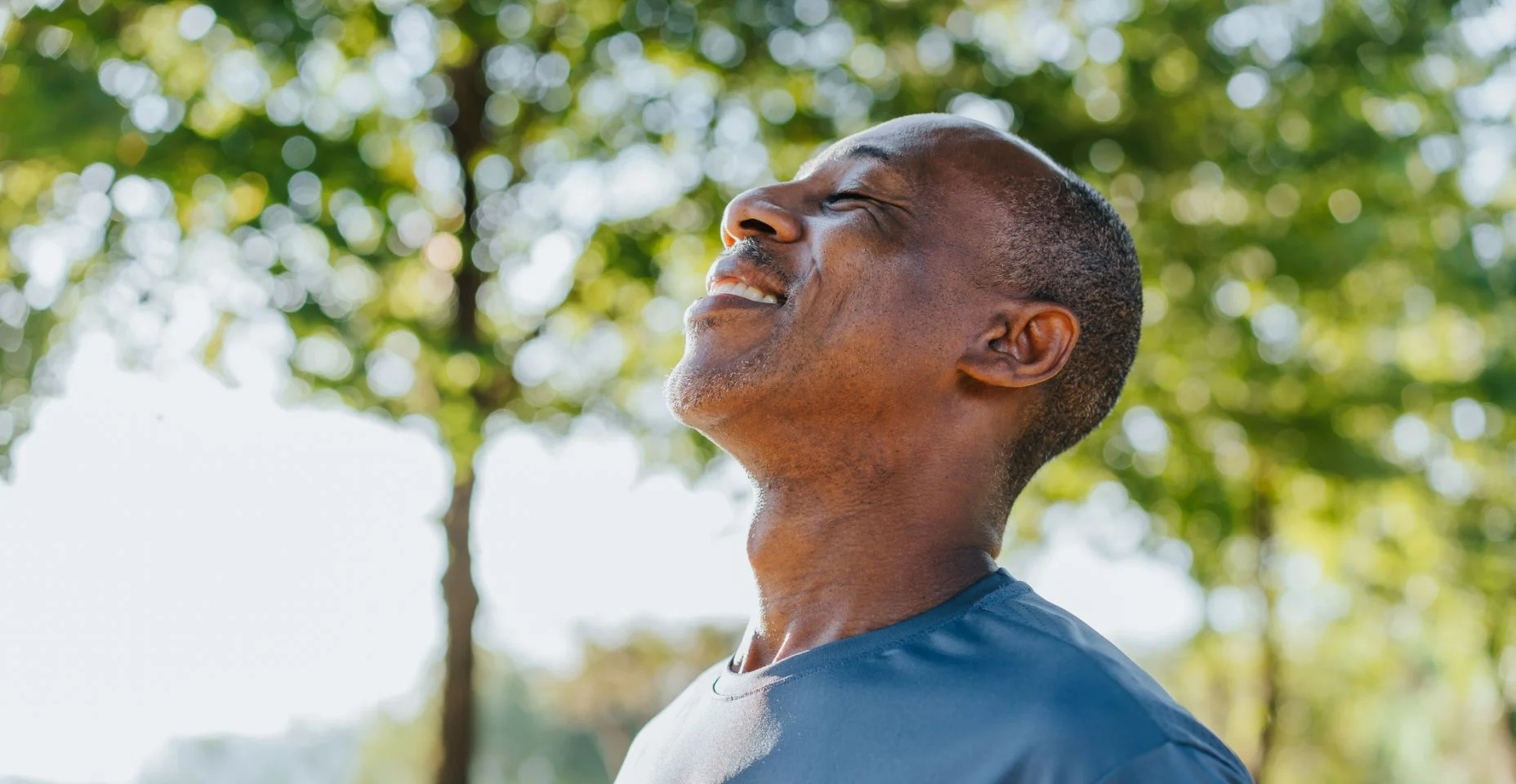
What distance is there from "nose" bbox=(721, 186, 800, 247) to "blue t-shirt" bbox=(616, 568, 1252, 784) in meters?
0.62

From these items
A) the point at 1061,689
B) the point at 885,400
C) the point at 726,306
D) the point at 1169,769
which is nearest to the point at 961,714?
the point at 1061,689

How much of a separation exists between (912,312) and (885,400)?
138mm

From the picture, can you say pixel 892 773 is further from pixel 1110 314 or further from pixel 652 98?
pixel 652 98

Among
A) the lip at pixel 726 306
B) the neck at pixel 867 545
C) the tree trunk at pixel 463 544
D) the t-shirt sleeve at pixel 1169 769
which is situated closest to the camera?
the t-shirt sleeve at pixel 1169 769

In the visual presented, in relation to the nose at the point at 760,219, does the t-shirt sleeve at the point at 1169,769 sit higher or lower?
lower

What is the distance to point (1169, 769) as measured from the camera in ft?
4.98

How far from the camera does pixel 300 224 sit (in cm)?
765

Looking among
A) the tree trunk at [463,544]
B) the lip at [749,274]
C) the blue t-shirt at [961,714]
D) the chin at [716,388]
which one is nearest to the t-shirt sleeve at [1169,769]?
the blue t-shirt at [961,714]

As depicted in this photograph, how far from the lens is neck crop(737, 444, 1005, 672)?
201cm

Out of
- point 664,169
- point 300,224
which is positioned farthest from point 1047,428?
point 664,169

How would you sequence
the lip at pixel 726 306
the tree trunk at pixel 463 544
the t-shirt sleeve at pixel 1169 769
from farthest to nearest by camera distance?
1. the tree trunk at pixel 463 544
2. the lip at pixel 726 306
3. the t-shirt sleeve at pixel 1169 769

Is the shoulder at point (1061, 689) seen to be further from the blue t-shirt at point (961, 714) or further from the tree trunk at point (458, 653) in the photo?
the tree trunk at point (458, 653)

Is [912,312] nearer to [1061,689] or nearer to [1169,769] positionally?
[1061,689]

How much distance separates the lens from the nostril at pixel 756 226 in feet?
7.34
